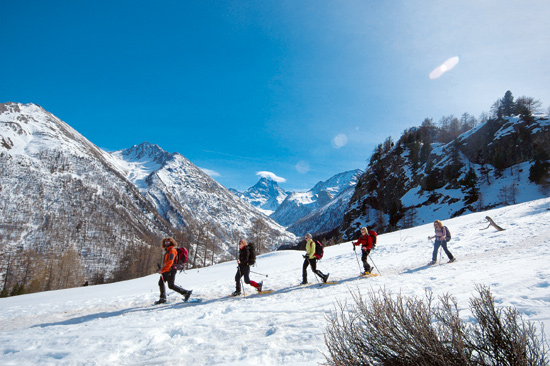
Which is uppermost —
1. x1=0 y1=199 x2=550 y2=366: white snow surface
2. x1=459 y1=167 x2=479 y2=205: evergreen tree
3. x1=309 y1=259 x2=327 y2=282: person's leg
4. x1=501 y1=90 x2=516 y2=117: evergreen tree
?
x1=501 y1=90 x2=516 y2=117: evergreen tree

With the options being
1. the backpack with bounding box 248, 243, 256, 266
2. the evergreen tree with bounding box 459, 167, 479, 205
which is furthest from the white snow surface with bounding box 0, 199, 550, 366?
the evergreen tree with bounding box 459, 167, 479, 205

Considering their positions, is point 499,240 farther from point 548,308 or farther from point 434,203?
point 434,203

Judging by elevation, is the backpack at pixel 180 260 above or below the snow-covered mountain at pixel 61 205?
below

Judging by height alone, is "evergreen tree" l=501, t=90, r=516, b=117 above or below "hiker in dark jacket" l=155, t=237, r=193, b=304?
above

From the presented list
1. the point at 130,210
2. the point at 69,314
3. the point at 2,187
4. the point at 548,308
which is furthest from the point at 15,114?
the point at 548,308

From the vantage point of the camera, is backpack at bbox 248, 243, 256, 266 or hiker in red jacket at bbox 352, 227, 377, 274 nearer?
backpack at bbox 248, 243, 256, 266

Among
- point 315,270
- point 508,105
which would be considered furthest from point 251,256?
point 508,105

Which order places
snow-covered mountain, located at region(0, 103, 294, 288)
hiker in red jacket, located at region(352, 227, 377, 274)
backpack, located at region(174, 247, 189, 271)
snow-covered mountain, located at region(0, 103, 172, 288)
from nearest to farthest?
backpack, located at region(174, 247, 189, 271)
hiker in red jacket, located at region(352, 227, 377, 274)
snow-covered mountain, located at region(0, 103, 294, 288)
snow-covered mountain, located at region(0, 103, 172, 288)

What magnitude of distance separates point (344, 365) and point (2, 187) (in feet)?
578

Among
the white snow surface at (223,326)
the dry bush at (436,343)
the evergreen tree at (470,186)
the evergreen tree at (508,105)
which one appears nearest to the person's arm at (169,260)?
the white snow surface at (223,326)

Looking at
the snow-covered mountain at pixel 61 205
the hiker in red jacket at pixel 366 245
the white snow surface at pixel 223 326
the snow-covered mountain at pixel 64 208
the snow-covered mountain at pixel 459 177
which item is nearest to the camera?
the white snow surface at pixel 223 326

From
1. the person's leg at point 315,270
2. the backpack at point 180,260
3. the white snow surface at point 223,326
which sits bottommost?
the white snow surface at point 223,326

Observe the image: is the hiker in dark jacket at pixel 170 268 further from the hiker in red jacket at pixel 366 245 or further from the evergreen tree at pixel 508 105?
the evergreen tree at pixel 508 105

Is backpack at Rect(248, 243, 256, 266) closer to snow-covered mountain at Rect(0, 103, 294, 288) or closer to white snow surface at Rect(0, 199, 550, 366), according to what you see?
white snow surface at Rect(0, 199, 550, 366)
